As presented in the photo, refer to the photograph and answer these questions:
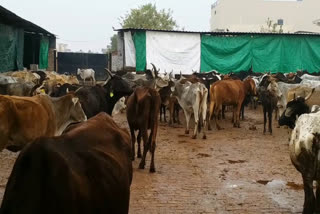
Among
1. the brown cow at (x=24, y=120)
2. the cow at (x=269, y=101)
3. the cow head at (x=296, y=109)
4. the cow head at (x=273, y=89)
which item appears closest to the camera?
the brown cow at (x=24, y=120)

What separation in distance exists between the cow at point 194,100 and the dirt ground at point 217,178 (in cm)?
75

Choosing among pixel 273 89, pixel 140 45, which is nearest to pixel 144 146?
pixel 273 89

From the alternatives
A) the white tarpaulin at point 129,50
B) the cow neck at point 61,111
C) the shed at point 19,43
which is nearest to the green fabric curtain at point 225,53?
the white tarpaulin at point 129,50

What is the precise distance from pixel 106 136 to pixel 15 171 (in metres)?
1.24

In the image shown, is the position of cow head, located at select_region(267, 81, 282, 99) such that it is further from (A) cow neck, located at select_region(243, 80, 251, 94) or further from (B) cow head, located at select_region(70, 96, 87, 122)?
(B) cow head, located at select_region(70, 96, 87, 122)

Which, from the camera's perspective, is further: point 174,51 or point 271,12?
point 271,12

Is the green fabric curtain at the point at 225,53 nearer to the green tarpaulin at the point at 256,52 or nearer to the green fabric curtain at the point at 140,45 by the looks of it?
the green tarpaulin at the point at 256,52

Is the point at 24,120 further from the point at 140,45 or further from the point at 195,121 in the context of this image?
the point at 140,45

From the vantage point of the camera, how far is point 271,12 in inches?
2085

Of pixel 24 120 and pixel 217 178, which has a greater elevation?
pixel 24 120

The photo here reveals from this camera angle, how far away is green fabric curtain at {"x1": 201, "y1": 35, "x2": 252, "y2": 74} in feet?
65.4

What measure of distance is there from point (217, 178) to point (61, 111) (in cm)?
320

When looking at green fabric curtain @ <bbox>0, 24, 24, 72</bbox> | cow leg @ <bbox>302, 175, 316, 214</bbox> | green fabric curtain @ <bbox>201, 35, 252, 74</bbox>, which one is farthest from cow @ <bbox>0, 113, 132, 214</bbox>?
green fabric curtain @ <bbox>201, 35, 252, 74</bbox>

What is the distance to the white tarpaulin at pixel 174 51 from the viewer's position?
19.3 metres
